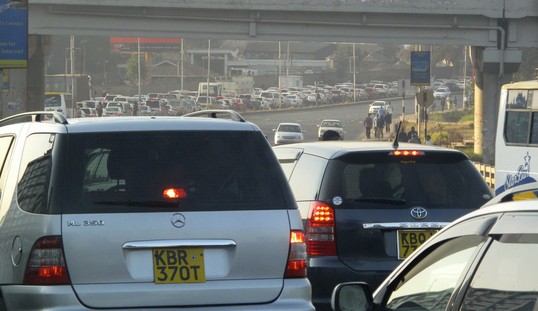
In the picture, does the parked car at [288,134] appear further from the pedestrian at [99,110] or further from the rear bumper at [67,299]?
the rear bumper at [67,299]

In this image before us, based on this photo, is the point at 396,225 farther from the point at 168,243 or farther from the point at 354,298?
the point at 354,298

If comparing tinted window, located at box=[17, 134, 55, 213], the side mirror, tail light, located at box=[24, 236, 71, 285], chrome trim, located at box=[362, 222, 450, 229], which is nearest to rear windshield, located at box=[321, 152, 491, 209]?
chrome trim, located at box=[362, 222, 450, 229]

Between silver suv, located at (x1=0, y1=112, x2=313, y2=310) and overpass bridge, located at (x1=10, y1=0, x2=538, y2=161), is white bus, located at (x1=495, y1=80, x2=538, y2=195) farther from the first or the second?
overpass bridge, located at (x1=10, y1=0, x2=538, y2=161)

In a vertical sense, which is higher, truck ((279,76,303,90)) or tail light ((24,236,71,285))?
truck ((279,76,303,90))

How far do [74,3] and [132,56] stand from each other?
9277 centimetres

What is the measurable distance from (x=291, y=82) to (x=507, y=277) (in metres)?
138

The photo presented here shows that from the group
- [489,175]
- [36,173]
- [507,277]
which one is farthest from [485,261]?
[489,175]

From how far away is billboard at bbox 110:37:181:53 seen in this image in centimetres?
14693

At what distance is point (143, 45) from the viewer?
506 feet

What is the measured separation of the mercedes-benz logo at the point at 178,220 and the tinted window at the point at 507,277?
2.80 m

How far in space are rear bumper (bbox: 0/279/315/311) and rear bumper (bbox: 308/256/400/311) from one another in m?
2.14

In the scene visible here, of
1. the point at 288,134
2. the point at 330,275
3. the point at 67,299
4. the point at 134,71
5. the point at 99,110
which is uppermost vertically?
the point at 134,71

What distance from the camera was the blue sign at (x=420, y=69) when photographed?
182 feet

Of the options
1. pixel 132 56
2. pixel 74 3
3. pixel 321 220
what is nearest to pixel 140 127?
pixel 321 220
